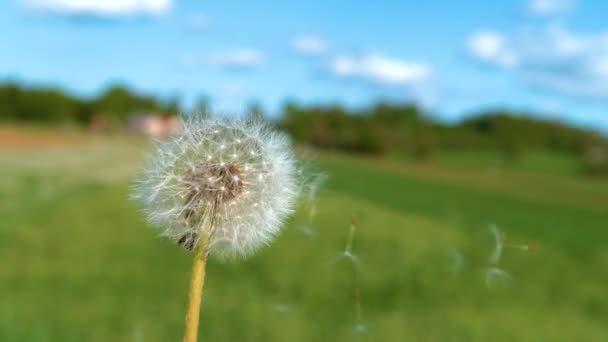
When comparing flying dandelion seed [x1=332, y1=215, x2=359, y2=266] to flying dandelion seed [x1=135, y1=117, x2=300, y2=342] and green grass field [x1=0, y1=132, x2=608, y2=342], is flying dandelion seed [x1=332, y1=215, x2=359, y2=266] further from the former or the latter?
green grass field [x1=0, y1=132, x2=608, y2=342]

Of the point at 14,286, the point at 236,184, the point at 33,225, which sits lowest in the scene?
the point at 33,225

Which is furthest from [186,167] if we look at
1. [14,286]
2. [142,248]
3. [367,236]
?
[367,236]

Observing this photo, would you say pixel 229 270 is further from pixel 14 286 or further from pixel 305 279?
pixel 14 286

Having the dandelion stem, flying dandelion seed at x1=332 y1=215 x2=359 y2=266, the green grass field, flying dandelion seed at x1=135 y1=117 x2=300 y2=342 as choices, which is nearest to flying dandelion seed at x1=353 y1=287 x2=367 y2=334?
flying dandelion seed at x1=332 y1=215 x2=359 y2=266

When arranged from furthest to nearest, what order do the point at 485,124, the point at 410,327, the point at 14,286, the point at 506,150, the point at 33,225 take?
the point at 485,124, the point at 506,150, the point at 33,225, the point at 14,286, the point at 410,327

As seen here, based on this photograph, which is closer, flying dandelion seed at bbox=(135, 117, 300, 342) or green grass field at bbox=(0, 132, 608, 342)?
flying dandelion seed at bbox=(135, 117, 300, 342)

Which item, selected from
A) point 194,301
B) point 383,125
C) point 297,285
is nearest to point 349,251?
point 194,301

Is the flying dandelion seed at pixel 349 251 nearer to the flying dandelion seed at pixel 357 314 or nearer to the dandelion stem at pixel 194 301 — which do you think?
the flying dandelion seed at pixel 357 314

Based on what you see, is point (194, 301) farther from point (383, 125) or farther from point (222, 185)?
point (383, 125)
